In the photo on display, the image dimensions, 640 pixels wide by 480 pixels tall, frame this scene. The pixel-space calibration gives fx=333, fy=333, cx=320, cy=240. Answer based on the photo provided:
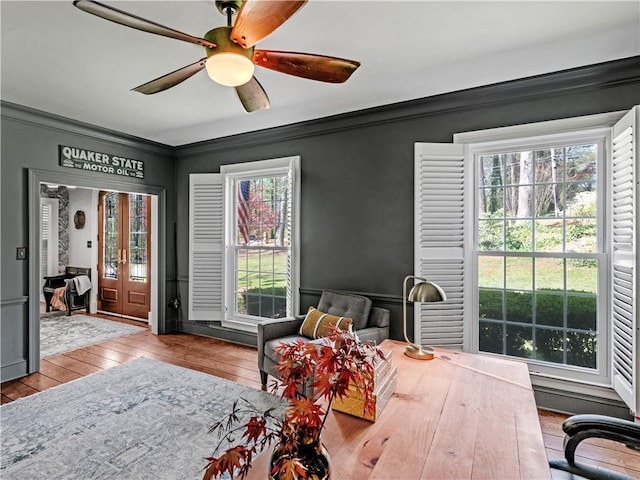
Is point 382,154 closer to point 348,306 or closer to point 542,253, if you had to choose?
point 348,306

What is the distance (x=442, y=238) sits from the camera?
3.11 metres

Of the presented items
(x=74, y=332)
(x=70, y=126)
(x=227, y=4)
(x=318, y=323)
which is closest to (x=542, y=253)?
(x=318, y=323)

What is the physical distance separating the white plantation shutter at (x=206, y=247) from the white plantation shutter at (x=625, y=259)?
161 inches

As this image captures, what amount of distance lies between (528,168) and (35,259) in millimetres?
4965

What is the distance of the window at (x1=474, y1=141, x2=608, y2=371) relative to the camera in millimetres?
2701

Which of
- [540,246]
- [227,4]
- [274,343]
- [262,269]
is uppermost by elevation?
[227,4]

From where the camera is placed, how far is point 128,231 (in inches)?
232

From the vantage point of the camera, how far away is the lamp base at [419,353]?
1.93 meters

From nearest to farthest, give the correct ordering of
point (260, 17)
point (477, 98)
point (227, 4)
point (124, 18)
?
1. point (260, 17)
2. point (124, 18)
3. point (227, 4)
4. point (477, 98)

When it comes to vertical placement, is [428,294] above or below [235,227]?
Result: below

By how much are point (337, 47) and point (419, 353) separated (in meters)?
2.08

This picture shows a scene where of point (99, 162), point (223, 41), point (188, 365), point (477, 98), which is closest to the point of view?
point (223, 41)

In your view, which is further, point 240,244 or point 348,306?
point 240,244

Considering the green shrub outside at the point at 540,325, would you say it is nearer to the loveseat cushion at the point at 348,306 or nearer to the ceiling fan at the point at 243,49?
the loveseat cushion at the point at 348,306
